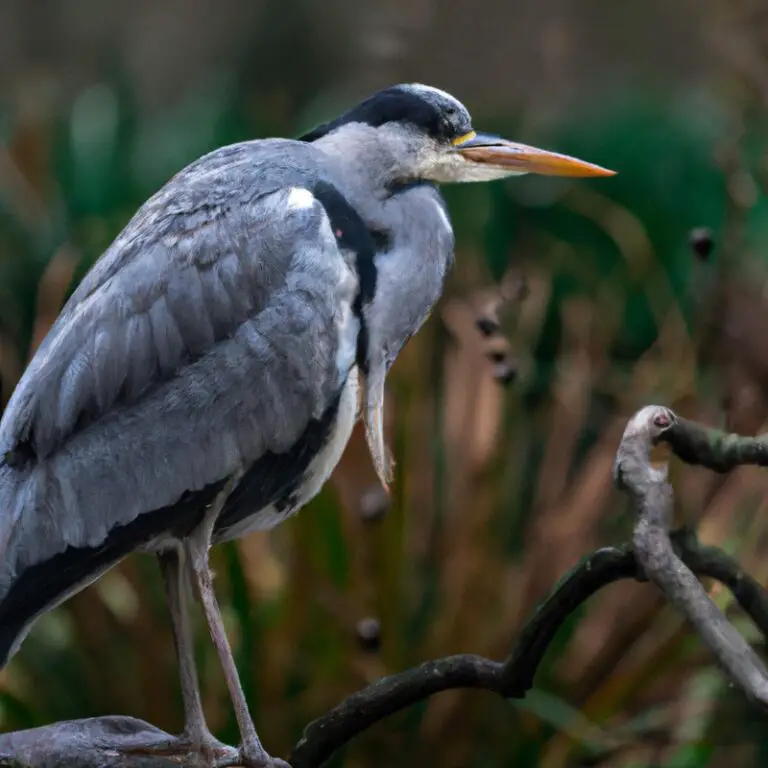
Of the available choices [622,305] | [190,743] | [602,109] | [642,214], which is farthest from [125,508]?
[602,109]

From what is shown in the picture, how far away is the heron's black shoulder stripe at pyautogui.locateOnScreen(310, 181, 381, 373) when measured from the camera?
6.27 ft

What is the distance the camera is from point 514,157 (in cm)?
194

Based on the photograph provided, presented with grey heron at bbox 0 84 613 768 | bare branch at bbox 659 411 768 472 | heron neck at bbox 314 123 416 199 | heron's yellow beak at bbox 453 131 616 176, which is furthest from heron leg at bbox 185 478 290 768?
bare branch at bbox 659 411 768 472

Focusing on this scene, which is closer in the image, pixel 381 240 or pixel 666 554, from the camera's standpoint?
pixel 666 554

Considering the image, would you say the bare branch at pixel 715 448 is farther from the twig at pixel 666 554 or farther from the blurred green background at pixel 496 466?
the blurred green background at pixel 496 466

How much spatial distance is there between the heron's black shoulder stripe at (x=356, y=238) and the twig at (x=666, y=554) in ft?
2.13

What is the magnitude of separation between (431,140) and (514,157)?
0.39 feet

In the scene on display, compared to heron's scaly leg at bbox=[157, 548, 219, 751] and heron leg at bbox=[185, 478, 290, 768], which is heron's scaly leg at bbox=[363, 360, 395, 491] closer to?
heron leg at bbox=[185, 478, 290, 768]

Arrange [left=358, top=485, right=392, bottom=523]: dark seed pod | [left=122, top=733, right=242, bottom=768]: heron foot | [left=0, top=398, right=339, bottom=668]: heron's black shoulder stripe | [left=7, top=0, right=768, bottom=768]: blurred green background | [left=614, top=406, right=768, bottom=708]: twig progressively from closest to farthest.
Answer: [left=614, top=406, right=768, bottom=708]: twig
[left=0, top=398, right=339, bottom=668]: heron's black shoulder stripe
[left=122, top=733, right=242, bottom=768]: heron foot
[left=358, top=485, right=392, bottom=523]: dark seed pod
[left=7, top=0, right=768, bottom=768]: blurred green background

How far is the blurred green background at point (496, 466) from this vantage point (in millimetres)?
2670

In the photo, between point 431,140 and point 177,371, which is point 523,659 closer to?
point 177,371

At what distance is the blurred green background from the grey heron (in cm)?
22

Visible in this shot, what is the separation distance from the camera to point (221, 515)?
2.01 m

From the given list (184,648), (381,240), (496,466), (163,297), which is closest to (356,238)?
(381,240)
